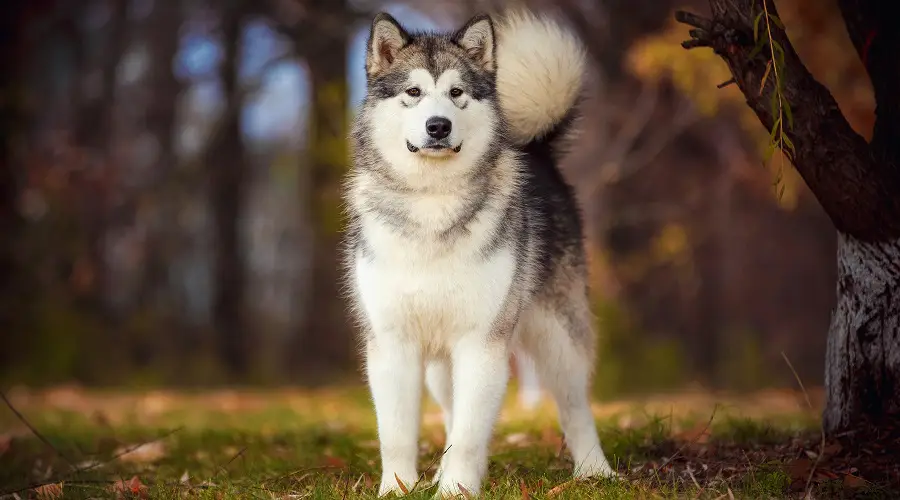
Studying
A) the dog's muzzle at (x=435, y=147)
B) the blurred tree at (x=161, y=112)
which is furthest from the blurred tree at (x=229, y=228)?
the dog's muzzle at (x=435, y=147)

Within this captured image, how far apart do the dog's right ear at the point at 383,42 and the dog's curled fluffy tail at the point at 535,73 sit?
727mm

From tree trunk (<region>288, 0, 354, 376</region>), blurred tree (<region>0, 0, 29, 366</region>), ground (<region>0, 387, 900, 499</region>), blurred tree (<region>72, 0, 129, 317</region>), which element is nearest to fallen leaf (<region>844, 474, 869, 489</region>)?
ground (<region>0, 387, 900, 499</region>)

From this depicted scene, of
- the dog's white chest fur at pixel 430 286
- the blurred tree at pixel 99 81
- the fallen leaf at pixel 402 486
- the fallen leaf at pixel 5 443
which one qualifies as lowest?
the fallen leaf at pixel 5 443

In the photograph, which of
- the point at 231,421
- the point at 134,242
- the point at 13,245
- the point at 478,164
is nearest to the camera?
the point at 478,164

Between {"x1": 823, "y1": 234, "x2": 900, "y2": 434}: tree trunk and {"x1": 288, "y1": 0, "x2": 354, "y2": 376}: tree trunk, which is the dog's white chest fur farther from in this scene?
{"x1": 288, "y1": 0, "x2": 354, "y2": 376}: tree trunk

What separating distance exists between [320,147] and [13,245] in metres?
3.82

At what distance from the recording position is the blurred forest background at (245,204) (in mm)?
9961

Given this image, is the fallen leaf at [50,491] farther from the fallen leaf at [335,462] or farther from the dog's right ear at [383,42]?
the dog's right ear at [383,42]

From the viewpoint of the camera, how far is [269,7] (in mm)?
10867

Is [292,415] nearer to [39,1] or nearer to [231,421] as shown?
[231,421]

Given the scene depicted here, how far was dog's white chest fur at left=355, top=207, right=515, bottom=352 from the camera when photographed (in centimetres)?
330

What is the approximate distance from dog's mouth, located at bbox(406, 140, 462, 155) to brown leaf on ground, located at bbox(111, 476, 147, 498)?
1.63 m

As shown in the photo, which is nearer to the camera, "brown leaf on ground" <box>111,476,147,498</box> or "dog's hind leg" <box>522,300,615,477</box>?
"brown leaf on ground" <box>111,476,147,498</box>

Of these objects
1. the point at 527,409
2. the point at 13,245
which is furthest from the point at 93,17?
the point at 527,409
